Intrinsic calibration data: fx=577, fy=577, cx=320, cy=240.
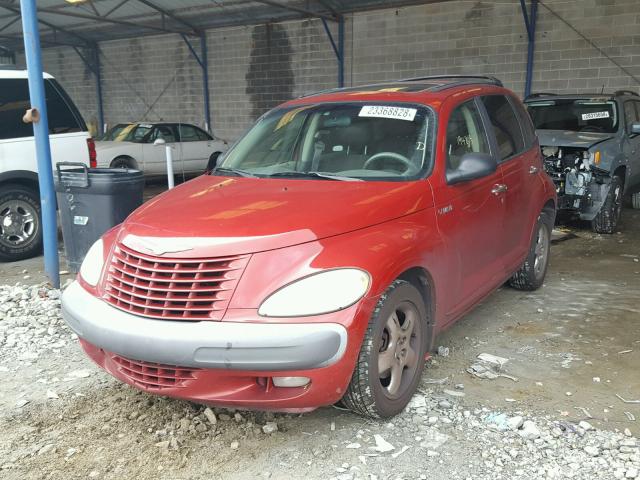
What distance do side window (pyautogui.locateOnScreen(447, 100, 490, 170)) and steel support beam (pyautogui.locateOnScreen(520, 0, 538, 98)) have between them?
938 cm

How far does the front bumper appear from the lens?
250 cm

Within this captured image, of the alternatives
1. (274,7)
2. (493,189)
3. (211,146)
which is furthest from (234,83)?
(493,189)

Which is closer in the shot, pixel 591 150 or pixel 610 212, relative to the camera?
pixel 591 150

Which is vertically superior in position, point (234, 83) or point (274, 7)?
point (274, 7)

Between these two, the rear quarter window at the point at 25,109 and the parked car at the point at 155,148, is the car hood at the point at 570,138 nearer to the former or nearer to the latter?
the rear quarter window at the point at 25,109

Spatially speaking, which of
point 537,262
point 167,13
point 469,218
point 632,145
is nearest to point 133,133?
point 167,13

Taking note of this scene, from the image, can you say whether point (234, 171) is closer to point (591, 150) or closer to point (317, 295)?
point (317, 295)

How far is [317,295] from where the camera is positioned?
102 inches

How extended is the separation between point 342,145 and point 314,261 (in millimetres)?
1335

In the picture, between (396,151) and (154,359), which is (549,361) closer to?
(396,151)

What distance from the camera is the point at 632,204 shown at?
10.2 m

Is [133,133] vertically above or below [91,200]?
above

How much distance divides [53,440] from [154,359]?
913mm

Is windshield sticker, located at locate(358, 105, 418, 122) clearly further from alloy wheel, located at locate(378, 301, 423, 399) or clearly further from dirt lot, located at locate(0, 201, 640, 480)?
dirt lot, located at locate(0, 201, 640, 480)
